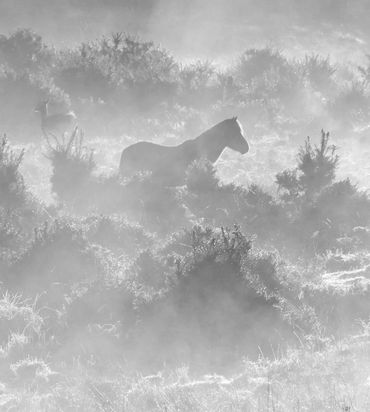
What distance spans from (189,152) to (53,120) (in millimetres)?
5825

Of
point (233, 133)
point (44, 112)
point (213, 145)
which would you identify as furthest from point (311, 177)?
point (44, 112)

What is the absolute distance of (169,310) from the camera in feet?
39.7

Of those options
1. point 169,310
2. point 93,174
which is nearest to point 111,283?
point 169,310

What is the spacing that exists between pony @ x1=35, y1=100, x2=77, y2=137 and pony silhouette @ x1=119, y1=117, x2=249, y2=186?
4478 millimetres

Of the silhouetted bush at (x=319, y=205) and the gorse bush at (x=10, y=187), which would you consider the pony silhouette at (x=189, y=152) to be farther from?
the gorse bush at (x=10, y=187)

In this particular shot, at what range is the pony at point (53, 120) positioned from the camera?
2297 centimetres

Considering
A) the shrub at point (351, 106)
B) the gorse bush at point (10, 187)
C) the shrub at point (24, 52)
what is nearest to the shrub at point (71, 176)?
the gorse bush at point (10, 187)

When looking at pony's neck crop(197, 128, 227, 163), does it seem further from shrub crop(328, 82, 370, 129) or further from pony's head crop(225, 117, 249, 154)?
shrub crop(328, 82, 370, 129)

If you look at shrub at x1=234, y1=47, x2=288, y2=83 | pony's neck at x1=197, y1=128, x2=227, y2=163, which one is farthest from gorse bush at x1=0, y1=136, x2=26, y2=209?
shrub at x1=234, y1=47, x2=288, y2=83

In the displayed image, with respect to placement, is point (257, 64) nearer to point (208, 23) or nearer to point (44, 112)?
point (44, 112)

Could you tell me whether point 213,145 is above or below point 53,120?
below

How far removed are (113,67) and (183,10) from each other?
2213 centimetres

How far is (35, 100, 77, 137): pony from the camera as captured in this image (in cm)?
2297

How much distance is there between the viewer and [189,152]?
65.6 feet
